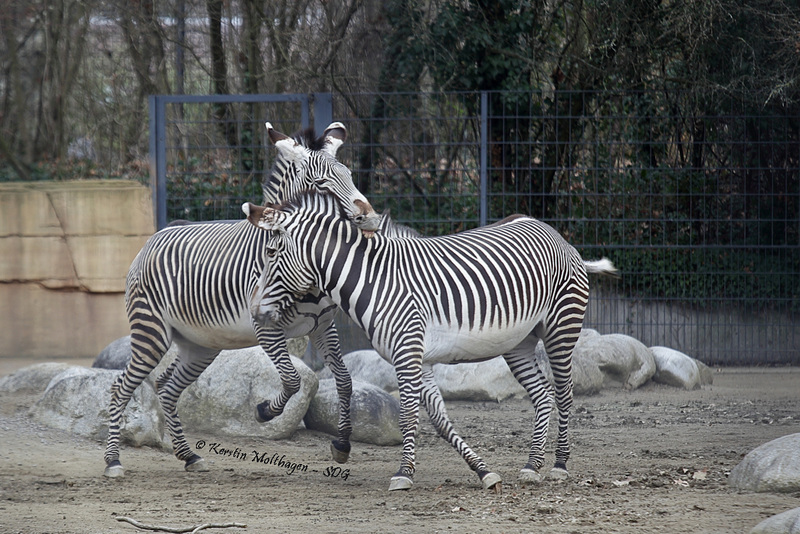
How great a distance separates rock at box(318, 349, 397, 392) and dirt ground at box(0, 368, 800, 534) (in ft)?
2.65

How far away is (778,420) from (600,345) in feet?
6.12

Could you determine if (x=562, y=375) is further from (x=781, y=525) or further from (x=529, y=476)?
(x=781, y=525)

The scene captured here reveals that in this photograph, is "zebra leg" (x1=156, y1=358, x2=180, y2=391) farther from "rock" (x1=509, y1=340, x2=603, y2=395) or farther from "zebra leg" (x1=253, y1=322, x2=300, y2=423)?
"rock" (x1=509, y1=340, x2=603, y2=395)

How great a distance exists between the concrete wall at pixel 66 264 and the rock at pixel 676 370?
5437mm

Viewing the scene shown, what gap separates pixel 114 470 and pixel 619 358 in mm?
4920

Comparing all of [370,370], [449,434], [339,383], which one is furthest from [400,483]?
[370,370]

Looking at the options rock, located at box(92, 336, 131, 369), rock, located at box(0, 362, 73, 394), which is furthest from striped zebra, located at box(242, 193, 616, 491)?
rock, located at box(0, 362, 73, 394)

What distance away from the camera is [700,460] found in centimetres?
570

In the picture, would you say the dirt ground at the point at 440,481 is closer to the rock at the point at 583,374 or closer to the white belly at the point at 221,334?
the rock at the point at 583,374

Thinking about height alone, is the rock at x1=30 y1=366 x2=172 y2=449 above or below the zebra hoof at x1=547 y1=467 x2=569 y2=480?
above

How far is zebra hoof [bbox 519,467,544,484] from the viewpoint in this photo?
504cm

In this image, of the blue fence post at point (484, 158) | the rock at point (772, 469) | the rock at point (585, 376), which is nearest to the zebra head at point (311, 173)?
the rock at point (772, 469)

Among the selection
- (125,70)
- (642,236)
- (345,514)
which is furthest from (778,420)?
(125,70)

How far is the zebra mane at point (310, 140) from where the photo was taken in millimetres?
5719
